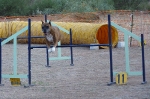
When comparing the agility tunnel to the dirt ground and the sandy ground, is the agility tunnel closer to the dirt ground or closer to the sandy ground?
the dirt ground

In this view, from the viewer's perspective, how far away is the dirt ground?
10.4 meters

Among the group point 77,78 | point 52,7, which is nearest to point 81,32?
point 77,78

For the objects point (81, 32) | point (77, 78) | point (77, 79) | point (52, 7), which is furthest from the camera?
Result: point (52, 7)

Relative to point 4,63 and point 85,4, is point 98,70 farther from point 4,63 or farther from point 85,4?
point 85,4

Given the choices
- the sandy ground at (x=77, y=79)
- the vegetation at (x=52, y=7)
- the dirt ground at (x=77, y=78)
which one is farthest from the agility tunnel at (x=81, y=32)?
the vegetation at (x=52, y=7)

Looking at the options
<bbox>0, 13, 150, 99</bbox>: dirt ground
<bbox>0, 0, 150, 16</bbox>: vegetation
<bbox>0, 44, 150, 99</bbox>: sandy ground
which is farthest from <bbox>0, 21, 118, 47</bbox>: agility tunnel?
<bbox>0, 0, 150, 16</bbox>: vegetation

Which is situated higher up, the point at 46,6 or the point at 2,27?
the point at 46,6

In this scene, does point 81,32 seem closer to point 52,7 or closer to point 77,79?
point 77,79

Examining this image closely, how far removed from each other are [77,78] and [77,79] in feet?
0.57

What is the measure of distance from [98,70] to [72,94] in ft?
12.9

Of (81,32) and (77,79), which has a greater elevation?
(81,32)

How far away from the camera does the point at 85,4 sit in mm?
37469

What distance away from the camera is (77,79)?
12625mm

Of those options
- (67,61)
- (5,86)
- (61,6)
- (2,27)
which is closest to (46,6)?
(61,6)
